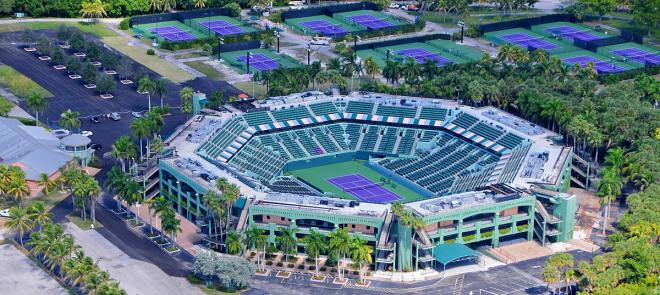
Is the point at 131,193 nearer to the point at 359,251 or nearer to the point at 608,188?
the point at 359,251

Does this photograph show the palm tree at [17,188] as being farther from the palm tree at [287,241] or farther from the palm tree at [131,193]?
the palm tree at [287,241]

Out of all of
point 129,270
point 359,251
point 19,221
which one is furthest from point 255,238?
point 19,221

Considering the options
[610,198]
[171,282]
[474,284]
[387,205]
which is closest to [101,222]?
[171,282]

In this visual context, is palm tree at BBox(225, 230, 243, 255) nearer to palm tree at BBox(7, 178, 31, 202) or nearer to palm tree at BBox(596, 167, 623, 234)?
palm tree at BBox(7, 178, 31, 202)

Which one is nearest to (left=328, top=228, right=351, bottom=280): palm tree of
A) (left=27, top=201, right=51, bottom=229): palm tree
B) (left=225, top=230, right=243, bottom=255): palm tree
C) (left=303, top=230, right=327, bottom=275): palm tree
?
(left=303, top=230, right=327, bottom=275): palm tree

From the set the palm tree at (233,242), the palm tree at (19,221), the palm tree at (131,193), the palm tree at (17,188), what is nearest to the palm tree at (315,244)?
the palm tree at (233,242)

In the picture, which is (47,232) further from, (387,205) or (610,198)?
(610,198)
